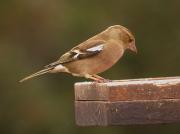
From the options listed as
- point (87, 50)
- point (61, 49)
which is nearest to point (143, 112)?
point (87, 50)

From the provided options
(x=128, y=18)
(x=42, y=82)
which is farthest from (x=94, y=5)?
(x=42, y=82)

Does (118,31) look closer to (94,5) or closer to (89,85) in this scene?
(89,85)

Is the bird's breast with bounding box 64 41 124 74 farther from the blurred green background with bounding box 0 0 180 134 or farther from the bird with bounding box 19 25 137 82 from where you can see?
the blurred green background with bounding box 0 0 180 134

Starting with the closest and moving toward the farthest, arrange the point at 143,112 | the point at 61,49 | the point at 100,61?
the point at 143,112
the point at 100,61
the point at 61,49

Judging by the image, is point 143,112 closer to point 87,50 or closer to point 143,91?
point 143,91

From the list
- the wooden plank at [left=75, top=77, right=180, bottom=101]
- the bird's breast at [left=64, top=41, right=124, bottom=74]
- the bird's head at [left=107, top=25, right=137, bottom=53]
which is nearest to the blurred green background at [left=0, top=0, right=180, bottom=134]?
the bird's head at [left=107, top=25, right=137, bottom=53]

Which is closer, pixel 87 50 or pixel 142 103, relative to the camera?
pixel 142 103

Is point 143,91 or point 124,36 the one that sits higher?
point 124,36
